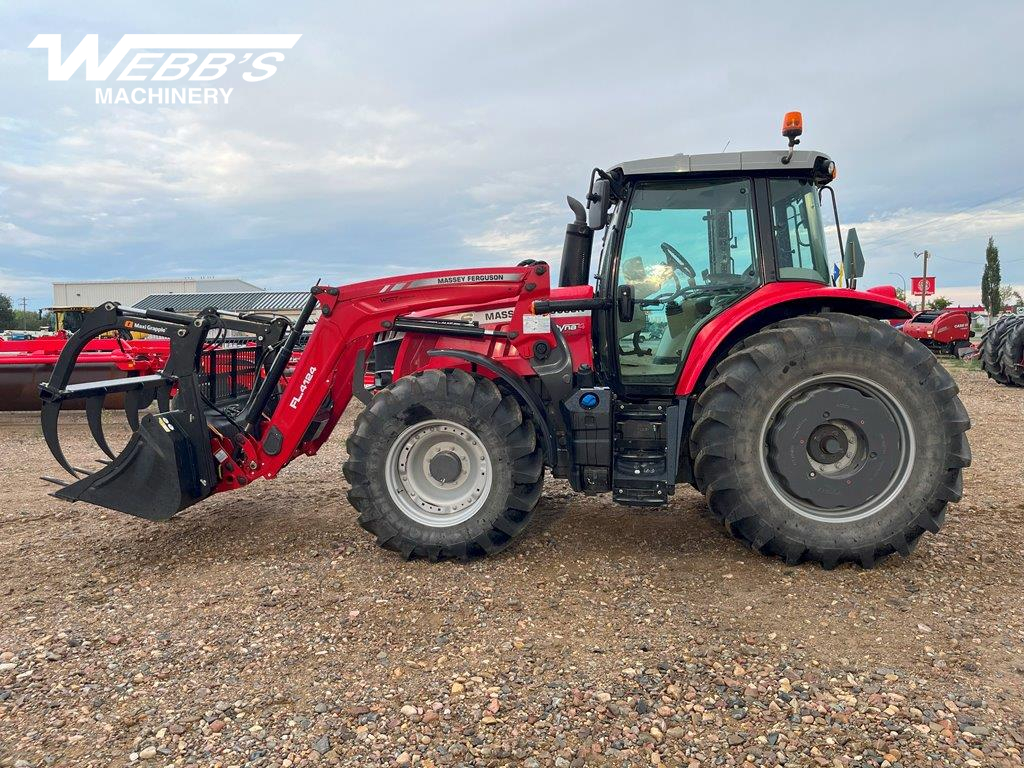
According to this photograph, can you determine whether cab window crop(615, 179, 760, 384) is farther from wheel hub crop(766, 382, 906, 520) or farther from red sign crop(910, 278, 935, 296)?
red sign crop(910, 278, 935, 296)

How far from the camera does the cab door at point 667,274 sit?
13.8ft

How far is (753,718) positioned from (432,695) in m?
1.23

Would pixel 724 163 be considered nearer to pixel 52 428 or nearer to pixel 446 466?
pixel 446 466

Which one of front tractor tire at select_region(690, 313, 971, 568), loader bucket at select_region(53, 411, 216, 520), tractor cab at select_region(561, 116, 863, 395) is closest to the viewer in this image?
front tractor tire at select_region(690, 313, 971, 568)

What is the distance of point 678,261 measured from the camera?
4.27 m

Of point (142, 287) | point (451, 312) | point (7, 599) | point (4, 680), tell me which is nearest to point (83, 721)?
point (4, 680)

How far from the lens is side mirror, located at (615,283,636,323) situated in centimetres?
420

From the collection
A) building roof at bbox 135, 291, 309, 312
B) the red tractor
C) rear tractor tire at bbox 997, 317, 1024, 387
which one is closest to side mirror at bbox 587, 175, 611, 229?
rear tractor tire at bbox 997, 317, 1024, 387

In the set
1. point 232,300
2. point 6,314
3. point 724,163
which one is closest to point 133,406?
point 724,163

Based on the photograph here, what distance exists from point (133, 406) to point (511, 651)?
10.4 ft

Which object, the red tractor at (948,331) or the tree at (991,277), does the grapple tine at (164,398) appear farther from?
the tree at (991,277)

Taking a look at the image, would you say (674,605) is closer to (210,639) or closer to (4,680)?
(210,639)

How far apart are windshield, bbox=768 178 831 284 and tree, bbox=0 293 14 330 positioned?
8594 centimetres

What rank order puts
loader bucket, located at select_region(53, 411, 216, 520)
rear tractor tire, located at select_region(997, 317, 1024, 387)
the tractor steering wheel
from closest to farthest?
1. loader bucket, located at select_region(53, 411, 216, 520)
2. the tractor steering wheel
3. rear tractor tire, located at select_region(997, 317, 1024, 387)
